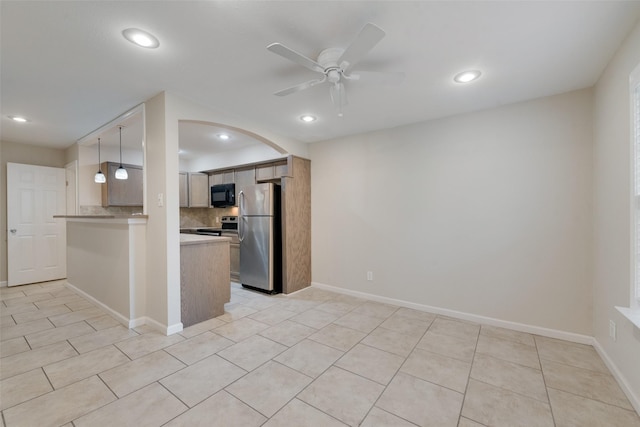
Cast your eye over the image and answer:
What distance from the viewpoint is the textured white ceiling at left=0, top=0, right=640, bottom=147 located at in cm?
156

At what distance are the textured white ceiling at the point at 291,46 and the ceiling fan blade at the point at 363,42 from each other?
0.20 metres

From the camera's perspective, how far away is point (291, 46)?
1.90 m

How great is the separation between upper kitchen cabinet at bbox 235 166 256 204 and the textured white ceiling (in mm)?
2049

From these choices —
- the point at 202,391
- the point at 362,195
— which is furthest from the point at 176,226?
the point at 362,195

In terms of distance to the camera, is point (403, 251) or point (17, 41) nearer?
point (17, 41)

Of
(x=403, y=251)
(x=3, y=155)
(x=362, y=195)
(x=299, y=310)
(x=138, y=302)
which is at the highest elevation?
(x=3, y=155)

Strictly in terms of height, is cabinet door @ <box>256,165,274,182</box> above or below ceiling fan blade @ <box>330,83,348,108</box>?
below

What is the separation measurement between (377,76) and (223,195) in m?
4.30

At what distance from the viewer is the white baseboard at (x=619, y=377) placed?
166 cm

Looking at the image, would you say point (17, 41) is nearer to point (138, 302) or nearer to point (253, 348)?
point (138, 302)

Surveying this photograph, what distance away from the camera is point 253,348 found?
7.93 ft

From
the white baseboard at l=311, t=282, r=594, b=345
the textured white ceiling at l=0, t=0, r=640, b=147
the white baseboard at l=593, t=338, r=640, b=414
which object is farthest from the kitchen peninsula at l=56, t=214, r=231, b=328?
the white baseboard at l=593, t=338, r=640, b=414

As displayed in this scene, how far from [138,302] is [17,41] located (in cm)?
241

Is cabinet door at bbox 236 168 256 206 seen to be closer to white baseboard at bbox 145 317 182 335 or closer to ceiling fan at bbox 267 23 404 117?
white baseboard at bbox 145 317 182 335
